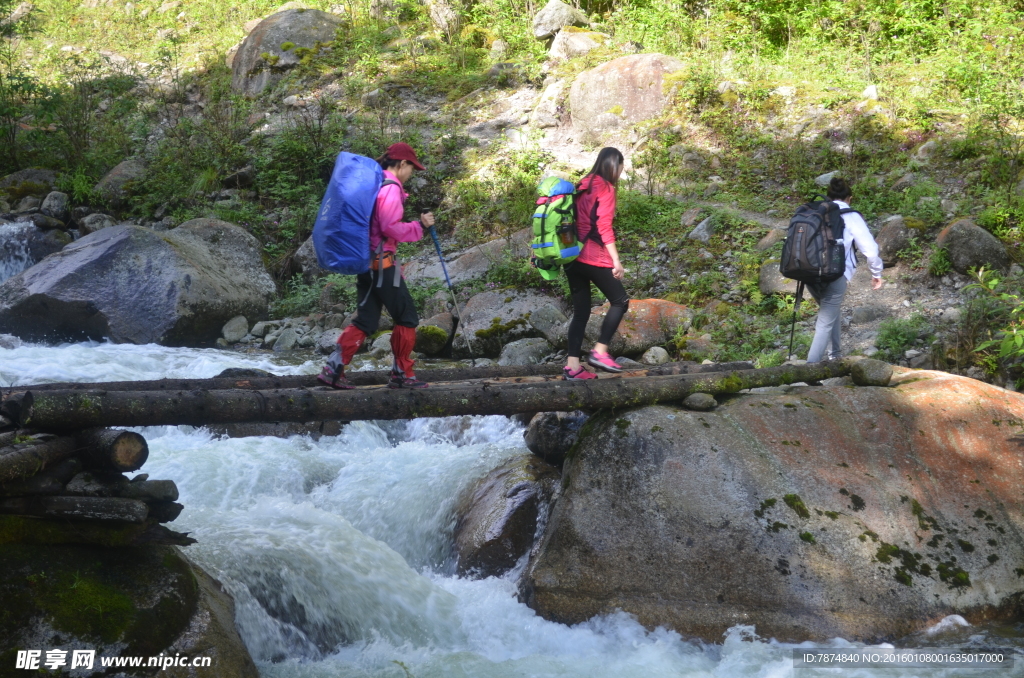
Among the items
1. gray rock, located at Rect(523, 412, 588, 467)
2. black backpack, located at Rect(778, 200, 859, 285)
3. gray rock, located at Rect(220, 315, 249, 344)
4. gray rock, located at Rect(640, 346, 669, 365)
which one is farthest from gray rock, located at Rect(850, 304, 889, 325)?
gray rock, located at Rect(220, 315, 249, 344)

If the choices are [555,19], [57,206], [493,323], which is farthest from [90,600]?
[555,19]

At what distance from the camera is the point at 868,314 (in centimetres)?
941

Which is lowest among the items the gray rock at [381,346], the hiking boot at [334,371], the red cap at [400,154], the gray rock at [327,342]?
the gray rock at [327,342]

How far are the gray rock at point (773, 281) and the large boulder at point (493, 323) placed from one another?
319 cm

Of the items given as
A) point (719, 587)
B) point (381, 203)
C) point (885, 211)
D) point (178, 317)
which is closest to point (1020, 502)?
point (719, 587)

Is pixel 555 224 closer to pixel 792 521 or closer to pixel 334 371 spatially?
pixel 334 371

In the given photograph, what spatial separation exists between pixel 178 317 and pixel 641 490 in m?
8.53

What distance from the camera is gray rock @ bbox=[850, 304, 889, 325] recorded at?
935 cm

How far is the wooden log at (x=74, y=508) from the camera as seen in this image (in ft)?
14.1

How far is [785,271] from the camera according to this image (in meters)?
6.75

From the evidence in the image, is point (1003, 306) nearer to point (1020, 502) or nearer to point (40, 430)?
point (1020, 502)

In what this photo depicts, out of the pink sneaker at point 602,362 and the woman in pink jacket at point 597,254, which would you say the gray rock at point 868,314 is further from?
the woman in pink jacket at point 597,254

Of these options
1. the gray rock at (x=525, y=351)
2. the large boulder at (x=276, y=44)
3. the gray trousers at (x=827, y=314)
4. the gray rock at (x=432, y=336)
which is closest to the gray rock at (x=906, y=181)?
the gray trousers at (x=827, y=314)

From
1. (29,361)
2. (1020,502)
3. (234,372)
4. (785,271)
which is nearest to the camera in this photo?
(1020,502)
